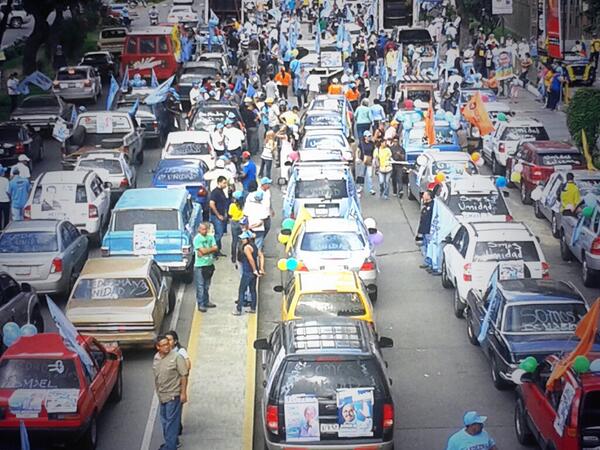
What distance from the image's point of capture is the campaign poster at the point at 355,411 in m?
13.4

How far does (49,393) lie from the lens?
14734mm

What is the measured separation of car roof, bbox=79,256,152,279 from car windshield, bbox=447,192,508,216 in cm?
712

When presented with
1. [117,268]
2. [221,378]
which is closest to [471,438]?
A: [221,378]

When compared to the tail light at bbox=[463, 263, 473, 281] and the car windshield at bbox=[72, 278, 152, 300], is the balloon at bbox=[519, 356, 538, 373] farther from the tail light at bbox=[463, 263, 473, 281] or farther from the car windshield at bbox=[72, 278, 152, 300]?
the car windshield at bbox=[72, 278, 152, 300]

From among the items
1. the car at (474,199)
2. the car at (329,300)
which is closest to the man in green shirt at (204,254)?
the car at (329,300)

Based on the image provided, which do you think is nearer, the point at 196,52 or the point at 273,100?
the point at 273,100

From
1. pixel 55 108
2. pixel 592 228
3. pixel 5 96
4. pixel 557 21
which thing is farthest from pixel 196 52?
pixel 592 228

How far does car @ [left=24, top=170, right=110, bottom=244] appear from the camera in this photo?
82.8 ft

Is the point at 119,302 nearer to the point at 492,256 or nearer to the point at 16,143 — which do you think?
the point at 492,256

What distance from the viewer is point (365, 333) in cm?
1427

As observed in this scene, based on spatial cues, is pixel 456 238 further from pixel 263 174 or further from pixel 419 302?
pixel 263 174

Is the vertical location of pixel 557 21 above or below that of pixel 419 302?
above

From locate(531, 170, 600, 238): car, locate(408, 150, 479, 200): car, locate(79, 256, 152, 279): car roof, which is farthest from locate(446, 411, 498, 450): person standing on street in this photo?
locate(408, 150, 479, 200): car

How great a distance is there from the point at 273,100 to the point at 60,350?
80.1ft
